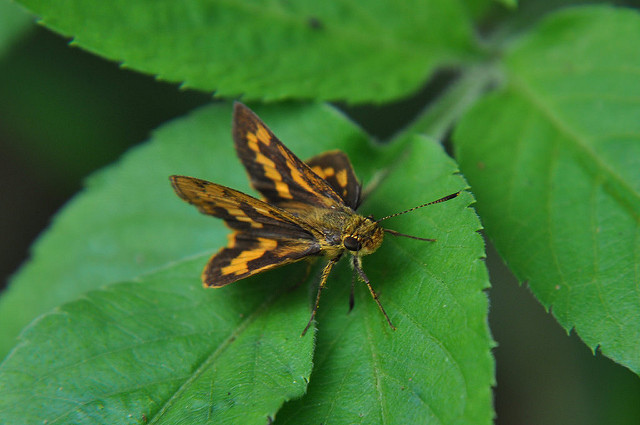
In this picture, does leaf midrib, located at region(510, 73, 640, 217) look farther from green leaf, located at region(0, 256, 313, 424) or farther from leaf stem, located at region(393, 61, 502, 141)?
green leaf, located at region(0, 256, 313, 424)

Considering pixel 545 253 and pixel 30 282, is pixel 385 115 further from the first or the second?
pixel 30 282

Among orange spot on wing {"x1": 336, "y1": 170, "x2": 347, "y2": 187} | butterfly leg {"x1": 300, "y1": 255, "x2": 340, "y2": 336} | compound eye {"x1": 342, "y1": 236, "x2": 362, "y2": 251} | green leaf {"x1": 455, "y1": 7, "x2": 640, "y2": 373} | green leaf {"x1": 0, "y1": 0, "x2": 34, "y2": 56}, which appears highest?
green leaf {"x1": 0, "y1": 0, "x2": 34, "y2": 56}

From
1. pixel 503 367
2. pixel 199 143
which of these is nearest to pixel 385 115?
pixel 199 143

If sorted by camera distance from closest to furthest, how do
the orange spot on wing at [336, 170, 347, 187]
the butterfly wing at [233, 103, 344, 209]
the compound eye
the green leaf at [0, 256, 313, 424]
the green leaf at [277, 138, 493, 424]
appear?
the green leaf at [277, 138, 493, 424]
the green leaf at [0, 256, 313, 424]
the compound eye
the butterfly wing at [233, 103, 344, 209]
the orange spot on wing at [336, 170, 347, 187]

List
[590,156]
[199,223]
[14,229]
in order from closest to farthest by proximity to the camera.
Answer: [590,156], [199,223], [14,229]

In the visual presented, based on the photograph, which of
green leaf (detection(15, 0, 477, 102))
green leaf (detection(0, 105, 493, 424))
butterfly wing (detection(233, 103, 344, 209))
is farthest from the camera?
green leaf (detection(15, 0, 477, 102))

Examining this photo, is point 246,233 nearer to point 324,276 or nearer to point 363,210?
point 324,276

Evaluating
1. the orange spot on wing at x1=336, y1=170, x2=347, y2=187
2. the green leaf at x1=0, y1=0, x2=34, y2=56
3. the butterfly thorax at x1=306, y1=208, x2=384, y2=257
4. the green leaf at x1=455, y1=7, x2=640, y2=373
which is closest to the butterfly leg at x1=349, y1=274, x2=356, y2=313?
the butterfly thorax at x1=306, y1=208, x2=384, y2=257
